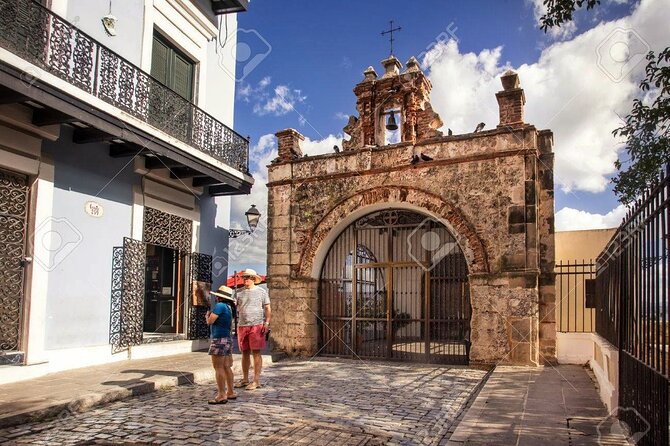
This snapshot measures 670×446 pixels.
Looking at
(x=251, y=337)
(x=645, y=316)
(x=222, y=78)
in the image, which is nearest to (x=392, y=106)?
(x=222, y=78)

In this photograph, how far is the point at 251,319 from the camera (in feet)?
23.9

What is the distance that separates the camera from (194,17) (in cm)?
1165

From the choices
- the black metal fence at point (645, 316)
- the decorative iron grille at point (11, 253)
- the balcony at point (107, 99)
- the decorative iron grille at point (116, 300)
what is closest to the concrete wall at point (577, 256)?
the black metal fence at point (645, 316)

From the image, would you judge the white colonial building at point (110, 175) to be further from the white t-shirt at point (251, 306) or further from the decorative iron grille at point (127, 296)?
the white t-shirt at point (251, 306)

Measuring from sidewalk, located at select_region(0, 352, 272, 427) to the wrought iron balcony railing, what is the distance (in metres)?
4.25

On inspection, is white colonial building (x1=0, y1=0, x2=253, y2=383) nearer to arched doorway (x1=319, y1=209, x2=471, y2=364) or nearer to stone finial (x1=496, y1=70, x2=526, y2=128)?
arched doorway (x1=319, y1=209, x2=471, y2=364)

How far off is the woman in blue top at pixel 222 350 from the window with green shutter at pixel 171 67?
617 cm

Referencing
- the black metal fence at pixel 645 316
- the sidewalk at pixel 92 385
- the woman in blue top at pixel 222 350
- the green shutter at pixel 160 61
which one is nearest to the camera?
the black metal fence at pixel 645 316

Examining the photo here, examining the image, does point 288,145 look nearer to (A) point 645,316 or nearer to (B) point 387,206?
(B) point 387,206

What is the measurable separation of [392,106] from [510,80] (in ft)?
8.70

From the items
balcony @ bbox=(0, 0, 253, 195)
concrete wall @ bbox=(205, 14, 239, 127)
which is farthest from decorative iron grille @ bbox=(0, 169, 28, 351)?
concrete wall @ bbox=(205, 14, 239, 127)

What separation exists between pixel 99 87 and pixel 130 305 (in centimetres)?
386

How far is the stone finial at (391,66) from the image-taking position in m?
11.5

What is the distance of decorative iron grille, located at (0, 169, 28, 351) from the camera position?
291 inches
